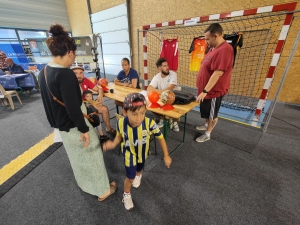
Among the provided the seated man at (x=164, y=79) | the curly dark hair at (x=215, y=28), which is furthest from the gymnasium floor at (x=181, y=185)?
the curly dark hair at (x=215, y=28)

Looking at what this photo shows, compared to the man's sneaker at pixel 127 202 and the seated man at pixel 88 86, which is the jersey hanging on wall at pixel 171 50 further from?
the man's sneaker at pixel 127 202

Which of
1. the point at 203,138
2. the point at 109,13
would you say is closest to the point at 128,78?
the point at 203,138

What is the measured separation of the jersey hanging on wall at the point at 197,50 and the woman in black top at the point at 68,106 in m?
3.31

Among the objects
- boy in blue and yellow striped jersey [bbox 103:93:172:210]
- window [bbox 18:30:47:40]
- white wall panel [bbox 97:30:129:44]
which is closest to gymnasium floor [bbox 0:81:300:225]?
boy in blue and yellow striped jersey [bbox 103:93:172:210]

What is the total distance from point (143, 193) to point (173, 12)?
5.30m

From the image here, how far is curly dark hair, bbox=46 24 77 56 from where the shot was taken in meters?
0.93

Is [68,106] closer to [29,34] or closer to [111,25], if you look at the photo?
[111,25]

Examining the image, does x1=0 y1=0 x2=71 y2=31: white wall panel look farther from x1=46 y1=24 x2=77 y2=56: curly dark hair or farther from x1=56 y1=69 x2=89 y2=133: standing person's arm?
x1=56 y1=69 x2=89 y2=133: standing person's arm

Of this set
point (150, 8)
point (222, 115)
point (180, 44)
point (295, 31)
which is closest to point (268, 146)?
point (222, 115)

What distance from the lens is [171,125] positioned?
2.80 metres

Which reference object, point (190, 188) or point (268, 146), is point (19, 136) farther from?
point (268, 146)

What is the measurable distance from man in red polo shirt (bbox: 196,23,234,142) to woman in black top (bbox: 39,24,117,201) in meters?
1.53

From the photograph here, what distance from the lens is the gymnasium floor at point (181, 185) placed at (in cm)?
138

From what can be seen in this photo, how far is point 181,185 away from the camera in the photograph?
1675 mm
